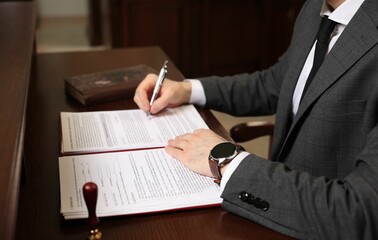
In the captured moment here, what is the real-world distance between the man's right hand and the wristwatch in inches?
14.2

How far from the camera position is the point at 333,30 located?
1226 mm

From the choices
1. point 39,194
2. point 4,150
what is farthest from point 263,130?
point 4,150

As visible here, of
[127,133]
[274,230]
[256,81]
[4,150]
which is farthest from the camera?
[256,81]

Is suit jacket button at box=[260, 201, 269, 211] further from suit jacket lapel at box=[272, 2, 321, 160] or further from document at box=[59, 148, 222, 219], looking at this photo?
suit jacket lapel at box=[272, 2, 321, 160]

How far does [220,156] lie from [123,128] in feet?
1.13

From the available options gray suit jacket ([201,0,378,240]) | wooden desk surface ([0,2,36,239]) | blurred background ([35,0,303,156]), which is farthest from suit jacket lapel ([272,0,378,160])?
blurred background ([35,0,303,156])

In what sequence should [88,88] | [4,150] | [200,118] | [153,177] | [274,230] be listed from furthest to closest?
[88,88]
[200,118]
[153,177]
[274,230]
[4,150]

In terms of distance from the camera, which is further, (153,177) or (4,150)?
(153,177)

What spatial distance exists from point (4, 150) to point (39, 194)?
0.90 feet

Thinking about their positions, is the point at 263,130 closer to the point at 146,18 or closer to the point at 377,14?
the point at 377,14

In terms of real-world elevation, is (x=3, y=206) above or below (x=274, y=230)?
above

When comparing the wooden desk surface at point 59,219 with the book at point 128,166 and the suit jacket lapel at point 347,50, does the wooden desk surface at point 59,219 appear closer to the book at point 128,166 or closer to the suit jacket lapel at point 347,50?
the book at point 128,166

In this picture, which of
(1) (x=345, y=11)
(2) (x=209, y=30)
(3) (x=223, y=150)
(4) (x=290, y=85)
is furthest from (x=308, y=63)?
(2) (x=209, y=30)

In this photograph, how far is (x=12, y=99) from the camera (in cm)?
87
